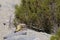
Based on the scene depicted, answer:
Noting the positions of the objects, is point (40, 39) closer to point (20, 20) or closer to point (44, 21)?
point (44, 21)

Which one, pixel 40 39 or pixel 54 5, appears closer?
pixel 40 39

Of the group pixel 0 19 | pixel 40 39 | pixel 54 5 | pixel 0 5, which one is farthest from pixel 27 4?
pixel 0 5

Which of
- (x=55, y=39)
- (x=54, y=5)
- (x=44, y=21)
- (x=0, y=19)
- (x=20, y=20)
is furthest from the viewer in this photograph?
(x=0, y=19)

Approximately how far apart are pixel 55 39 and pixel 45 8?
2580 millimetres

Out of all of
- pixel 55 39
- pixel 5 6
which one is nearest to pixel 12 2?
pixel 5 6

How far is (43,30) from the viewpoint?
20.9ft

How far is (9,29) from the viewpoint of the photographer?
6996 mm

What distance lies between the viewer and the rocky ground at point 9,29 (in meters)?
5.35

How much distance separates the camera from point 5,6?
1048 cm

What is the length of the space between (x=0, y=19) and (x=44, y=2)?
2888 mm

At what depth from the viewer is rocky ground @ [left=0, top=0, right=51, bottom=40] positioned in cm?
535

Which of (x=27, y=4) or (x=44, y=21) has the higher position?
(x=27, y=4)

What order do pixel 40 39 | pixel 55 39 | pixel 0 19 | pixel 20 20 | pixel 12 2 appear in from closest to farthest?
pixel 55 39 < pixel 40 39 < pixel 20 20 < pixel 0 19 < pixel 12 2

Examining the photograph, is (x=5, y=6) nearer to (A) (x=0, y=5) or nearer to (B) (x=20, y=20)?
(A) (x=0, y=5)
